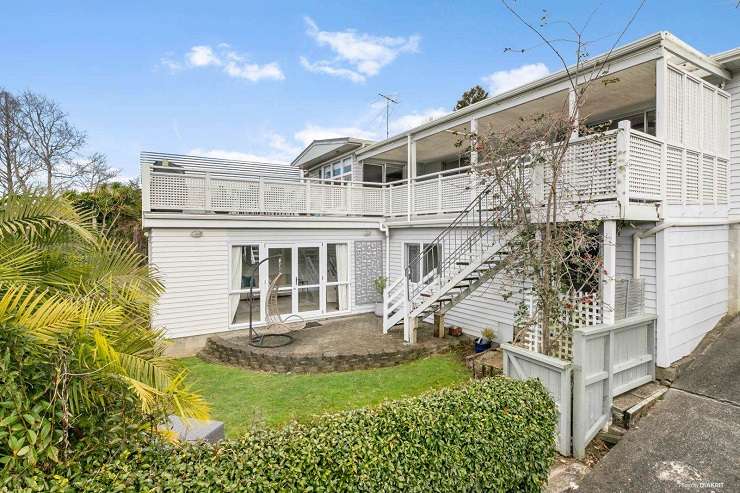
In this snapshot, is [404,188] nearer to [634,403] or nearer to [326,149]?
[326,149]

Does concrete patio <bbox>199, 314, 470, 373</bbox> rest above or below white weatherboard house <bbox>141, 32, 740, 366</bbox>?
below

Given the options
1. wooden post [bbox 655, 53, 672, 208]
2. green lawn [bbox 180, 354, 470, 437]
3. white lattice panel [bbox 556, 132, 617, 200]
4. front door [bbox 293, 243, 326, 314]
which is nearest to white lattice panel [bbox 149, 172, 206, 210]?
front door [bbox 293, 243, 326, 314]

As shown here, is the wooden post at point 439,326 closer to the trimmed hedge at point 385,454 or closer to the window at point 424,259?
the window at point 424,259

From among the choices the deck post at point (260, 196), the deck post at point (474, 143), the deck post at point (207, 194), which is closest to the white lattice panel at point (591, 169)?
the deck post at point (474, 143)

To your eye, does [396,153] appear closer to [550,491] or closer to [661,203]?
[661,203]

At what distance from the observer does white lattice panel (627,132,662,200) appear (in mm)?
5887

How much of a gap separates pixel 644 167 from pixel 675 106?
4.83 feet

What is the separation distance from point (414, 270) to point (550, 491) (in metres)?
8.21

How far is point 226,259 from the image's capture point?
9.99m

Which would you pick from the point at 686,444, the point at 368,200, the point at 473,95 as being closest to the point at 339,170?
the point at 368,200

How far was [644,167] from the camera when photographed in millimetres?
6078

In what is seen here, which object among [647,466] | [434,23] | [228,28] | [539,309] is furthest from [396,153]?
[647,466]

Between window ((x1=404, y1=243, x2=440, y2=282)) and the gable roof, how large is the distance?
520 cm

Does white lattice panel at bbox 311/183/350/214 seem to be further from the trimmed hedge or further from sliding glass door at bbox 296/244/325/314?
the trimmed hedge
